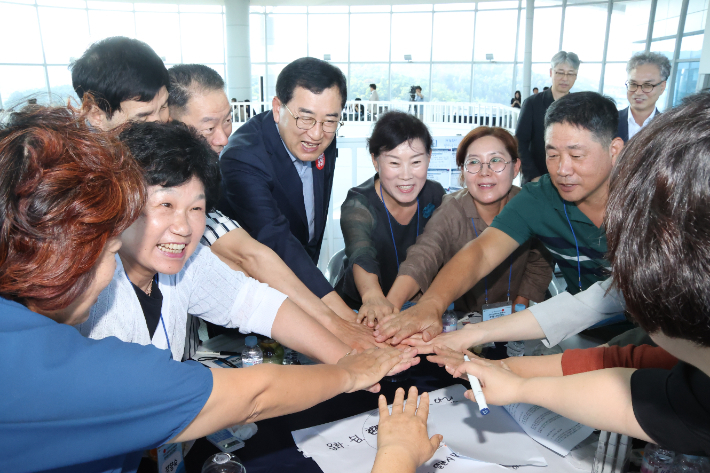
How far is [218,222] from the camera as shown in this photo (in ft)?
6.17

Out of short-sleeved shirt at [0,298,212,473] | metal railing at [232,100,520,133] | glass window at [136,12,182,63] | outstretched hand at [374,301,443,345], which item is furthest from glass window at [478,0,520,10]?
short-sleeved shirt at [0,298,212,473]

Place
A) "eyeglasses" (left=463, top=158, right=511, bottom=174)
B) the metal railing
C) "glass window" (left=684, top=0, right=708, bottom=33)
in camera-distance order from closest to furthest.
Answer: "eyeglasses" (left=463, top=158, right=511, bottom=174) < "glass window" (left=684, top=0, right=708, bottom=33) < the metal railing

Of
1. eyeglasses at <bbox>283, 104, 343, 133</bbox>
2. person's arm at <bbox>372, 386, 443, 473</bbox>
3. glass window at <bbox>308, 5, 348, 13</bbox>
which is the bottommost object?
person's arm at <bbox>372, 386, 443, 473</bbox>

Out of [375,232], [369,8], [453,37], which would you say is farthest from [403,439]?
[369,8]

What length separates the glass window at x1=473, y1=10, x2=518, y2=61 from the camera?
14727mm

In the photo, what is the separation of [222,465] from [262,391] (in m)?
0.25

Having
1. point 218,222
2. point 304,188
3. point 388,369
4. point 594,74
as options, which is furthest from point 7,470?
point 594,74

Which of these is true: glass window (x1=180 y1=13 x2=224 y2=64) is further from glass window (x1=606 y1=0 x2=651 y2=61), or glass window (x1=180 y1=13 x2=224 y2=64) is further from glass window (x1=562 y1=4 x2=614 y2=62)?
glass window (x1=606 y1=0 x2=651 y2=61)

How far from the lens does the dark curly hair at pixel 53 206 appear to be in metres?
0.71

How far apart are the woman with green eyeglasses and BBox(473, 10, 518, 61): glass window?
14.0 meters

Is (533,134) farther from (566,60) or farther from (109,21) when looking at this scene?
(109,21)

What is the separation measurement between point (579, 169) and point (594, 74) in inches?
505

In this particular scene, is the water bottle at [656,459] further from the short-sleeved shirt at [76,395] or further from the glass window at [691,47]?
the glass window at [691,47]

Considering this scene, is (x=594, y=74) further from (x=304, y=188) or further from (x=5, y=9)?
(x=5, y=9)
